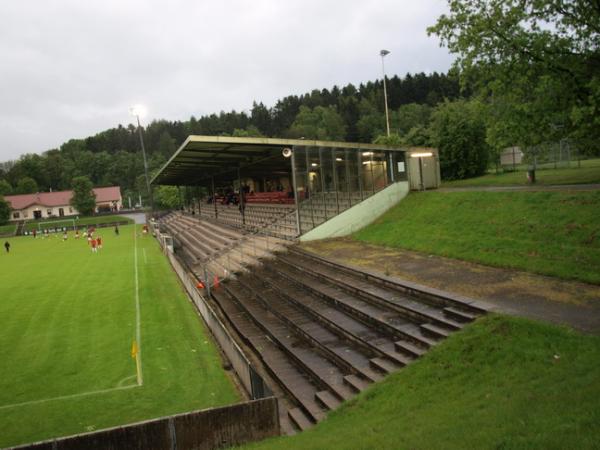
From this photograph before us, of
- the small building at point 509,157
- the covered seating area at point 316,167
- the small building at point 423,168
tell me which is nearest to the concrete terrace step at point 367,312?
the covered seating area at point 316,167

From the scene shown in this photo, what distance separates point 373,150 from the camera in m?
23.9

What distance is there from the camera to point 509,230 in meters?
15.1

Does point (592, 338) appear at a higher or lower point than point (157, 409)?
higher

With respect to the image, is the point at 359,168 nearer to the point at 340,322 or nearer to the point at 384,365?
the point at 340,322

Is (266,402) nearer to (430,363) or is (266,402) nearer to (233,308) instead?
(430,363)

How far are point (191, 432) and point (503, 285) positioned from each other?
810 cm

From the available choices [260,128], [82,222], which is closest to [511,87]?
[82,222]

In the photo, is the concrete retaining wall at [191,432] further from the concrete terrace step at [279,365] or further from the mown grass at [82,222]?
the mown grass at [82,222]

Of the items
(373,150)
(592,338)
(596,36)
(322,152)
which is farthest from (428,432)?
(373,150)

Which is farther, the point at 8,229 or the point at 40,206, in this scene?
the point at 40,206

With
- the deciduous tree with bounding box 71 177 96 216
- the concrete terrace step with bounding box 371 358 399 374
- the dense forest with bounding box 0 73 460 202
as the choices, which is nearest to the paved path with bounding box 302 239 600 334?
the concrete terrace step with bounding box 371 358 399 374

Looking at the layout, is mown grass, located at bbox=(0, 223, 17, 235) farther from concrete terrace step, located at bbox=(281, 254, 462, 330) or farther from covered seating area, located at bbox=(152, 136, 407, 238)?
concrete terrace step, located at bbox=(281, 254, 462, 330)

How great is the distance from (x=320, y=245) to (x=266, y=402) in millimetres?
13093

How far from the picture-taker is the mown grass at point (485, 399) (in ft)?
15.2
